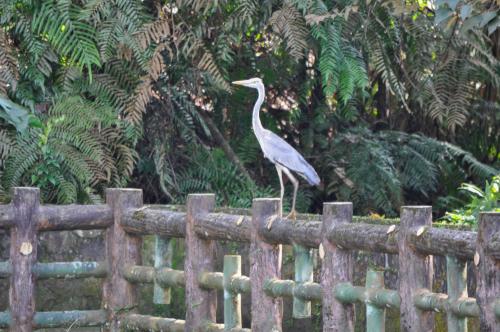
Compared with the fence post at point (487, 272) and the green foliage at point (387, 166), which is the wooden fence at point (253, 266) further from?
the green foliage at point (387, 166)

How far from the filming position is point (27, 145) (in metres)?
7.96

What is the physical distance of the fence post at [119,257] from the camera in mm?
7160

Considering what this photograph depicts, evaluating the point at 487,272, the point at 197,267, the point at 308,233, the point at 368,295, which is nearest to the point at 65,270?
the point at 197,267

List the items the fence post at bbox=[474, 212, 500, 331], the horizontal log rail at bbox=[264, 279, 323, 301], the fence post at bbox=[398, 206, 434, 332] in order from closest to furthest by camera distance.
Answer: the fence post at bbox=[474, 212, 500, 331] → the fence post at bbox=[398, 206, 434, 332] → the horizontal log rail at bbox=[264, 279, 323, 301]

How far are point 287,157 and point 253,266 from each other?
0.92 meters

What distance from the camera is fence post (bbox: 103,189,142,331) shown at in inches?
282

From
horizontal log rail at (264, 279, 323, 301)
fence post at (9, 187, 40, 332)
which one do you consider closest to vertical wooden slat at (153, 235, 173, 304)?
fence post at (9, 187, 40, 332)

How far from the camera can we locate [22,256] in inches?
270

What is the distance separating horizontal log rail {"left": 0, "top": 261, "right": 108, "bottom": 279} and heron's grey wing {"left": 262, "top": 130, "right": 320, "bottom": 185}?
1.35 metres

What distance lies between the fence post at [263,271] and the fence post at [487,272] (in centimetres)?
162

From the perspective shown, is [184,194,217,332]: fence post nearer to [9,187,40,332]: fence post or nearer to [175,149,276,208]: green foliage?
[9,187,40,332]: fence post

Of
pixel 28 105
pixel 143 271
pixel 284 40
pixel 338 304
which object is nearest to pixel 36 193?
pixel 143 271

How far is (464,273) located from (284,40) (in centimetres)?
413

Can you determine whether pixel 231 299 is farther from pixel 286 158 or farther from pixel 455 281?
pixel 455 281
